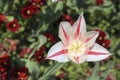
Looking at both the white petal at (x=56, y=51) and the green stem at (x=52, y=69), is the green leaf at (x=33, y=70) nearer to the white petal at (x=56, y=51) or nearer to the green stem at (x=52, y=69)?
the green stem at (x=52, y=69)

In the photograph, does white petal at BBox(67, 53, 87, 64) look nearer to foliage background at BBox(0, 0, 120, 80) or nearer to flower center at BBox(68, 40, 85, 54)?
flower center at BBox(68, 40, 85, 54)

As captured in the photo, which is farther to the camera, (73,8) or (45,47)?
(73,8)

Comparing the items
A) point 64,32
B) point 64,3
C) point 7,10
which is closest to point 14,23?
point 7,10

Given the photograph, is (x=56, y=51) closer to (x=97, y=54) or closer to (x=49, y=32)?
(x=97, y=54)

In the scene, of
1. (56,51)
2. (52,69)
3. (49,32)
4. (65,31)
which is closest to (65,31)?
(65,31)

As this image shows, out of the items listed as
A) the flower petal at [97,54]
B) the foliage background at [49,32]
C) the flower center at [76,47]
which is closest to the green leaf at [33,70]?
the foliage background at [49,32]

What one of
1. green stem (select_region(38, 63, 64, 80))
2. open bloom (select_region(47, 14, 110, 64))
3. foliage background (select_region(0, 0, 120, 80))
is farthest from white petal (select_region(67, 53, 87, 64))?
foliage background (select_region(0, 0, 120, 80))

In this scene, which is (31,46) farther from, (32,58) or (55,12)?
(55,12)
